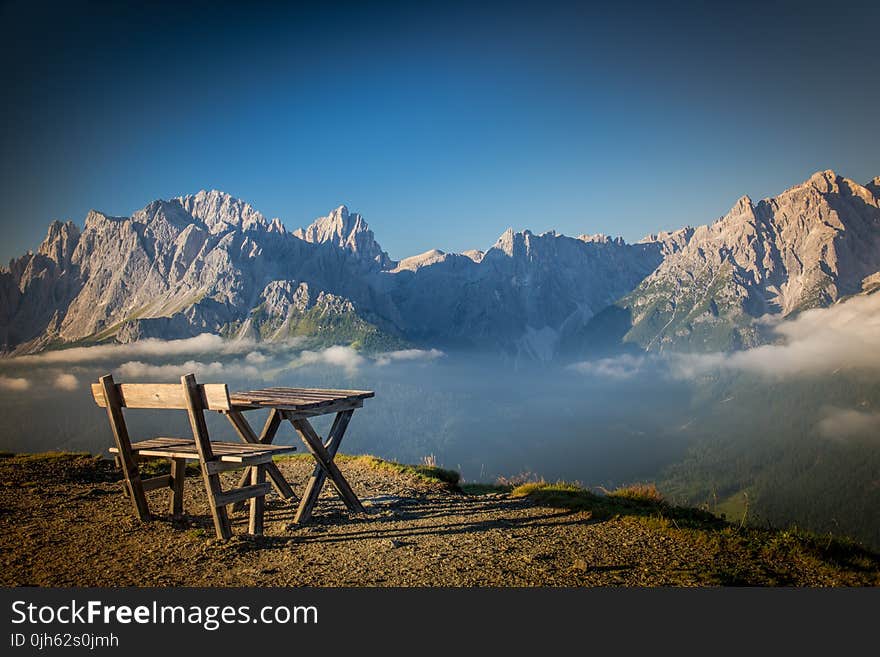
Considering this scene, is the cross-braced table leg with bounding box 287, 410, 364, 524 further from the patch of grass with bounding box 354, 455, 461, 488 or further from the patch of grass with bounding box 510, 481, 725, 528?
the patch of grass with bounding box 510, 481, 725, 528

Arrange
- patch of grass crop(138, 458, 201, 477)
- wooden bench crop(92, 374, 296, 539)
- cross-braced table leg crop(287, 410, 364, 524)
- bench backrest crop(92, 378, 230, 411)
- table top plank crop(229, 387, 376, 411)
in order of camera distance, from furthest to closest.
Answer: patch of grass crop(138, 458, 201, 477), cross-braced table leg crop(287, 410, 364, 524), table top plank crop(229, 387, 376, 411), bench backrest crop(92, 378, 230, 411), wooden bench crop(92, 374, 296, 539)

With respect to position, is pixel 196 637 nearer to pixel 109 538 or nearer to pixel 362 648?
pixel 362 648

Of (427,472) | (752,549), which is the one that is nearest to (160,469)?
(427,472)

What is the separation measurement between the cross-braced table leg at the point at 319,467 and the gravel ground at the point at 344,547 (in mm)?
312

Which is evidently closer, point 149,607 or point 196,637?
point 196,637

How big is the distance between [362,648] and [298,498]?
6.85 meters

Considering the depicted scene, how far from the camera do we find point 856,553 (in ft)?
27.4

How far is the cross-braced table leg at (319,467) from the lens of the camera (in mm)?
9711

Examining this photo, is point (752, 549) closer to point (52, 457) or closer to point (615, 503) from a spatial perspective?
point (615, 503)

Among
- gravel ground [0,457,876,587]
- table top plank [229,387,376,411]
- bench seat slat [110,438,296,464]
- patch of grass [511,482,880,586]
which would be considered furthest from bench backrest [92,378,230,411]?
patch of grass [511,482,880,586]

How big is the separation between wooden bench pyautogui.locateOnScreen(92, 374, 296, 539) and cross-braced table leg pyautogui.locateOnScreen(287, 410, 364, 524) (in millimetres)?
709

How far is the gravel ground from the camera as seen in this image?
6777 millimetres

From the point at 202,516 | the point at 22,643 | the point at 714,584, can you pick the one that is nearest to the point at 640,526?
the point at 714,584

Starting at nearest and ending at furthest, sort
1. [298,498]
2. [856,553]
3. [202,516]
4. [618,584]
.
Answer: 1. [618,584]
2. [856,553]
3. [202,516]
4. [298,498]
